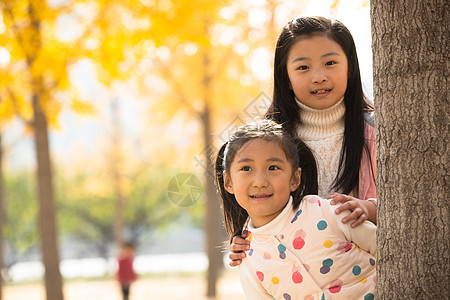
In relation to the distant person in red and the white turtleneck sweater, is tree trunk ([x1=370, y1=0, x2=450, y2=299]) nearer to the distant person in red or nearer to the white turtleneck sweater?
the white turtleneck sweater

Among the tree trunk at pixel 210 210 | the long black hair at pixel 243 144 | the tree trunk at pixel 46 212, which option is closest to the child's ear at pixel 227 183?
the long black hair at pixel 243 144

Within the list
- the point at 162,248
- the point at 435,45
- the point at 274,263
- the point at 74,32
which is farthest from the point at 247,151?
the point at 162,248

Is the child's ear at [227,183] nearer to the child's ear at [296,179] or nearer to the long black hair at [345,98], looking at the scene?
the child's ear at [296,179]

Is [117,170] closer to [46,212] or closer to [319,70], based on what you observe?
[46,212]

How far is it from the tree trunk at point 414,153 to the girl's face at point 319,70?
0.60m

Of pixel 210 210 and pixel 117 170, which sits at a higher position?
pixel 210 210

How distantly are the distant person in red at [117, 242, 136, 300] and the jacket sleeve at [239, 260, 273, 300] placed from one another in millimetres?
8235

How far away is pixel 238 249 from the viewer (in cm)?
263

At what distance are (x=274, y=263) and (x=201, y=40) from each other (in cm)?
618

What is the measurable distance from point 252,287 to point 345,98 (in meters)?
0.97

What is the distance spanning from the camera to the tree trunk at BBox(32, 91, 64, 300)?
8094mm

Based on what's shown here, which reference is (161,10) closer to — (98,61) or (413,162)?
(98,61)

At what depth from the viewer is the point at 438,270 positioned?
1.99 metres

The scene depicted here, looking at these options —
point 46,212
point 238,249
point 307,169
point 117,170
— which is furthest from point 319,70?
point 117,170
